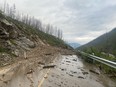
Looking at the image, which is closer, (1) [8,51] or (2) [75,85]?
(2) [75,85]

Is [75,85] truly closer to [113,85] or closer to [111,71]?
[113,85]

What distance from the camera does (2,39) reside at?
28875mm

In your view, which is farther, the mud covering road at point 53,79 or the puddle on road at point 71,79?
the puddle on road at point 71,79

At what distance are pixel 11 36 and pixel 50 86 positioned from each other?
25.1 metres

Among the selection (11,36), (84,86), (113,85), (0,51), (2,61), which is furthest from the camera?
(11,36)

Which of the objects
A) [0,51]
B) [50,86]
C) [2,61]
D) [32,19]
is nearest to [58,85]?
[50,86]

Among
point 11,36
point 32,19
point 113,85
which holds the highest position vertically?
point 32,19

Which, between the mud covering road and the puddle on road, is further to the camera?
the puddle on road

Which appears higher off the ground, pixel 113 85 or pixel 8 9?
pixel 8 9

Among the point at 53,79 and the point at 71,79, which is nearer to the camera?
the point at 53,79

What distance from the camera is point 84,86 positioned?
415 inches

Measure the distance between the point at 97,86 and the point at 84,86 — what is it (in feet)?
2.46

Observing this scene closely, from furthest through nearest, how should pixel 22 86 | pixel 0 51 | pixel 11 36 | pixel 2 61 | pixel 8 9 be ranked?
pixel 8 9 → pixel 11 36 → pixel 0 51 → pixel 2 61 → pixel 22 86

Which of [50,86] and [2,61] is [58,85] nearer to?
[50,86]
